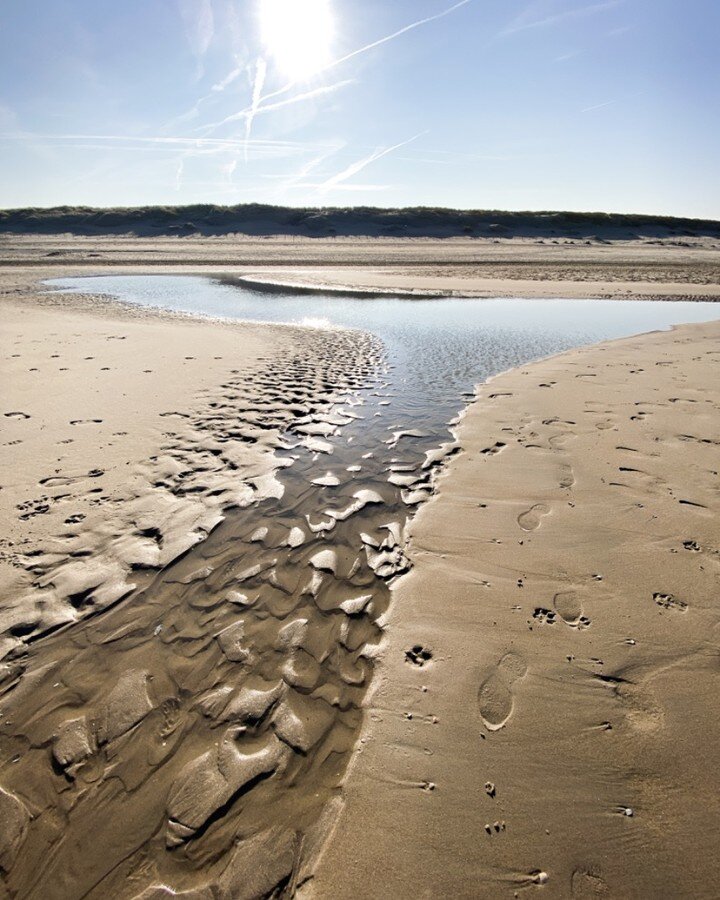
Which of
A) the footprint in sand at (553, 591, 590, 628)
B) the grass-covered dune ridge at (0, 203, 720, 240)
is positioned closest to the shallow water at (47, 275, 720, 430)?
the footprint in sand at (553, 591, 590, 628)

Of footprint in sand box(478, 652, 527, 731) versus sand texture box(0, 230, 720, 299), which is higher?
sand texture box(0, 230, 720, 299)

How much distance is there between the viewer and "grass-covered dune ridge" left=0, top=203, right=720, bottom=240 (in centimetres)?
4841

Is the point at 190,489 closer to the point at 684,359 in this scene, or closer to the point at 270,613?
the point at 270,613

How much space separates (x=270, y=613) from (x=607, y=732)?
89.1 inches

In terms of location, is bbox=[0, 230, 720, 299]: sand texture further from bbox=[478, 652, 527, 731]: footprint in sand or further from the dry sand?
bbox=[478, 652, 527, 731]: footprint in sand

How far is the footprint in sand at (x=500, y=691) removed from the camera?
2.61 meters

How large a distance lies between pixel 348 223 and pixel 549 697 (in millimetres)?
55513

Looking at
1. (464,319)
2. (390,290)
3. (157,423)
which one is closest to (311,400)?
(157,423)

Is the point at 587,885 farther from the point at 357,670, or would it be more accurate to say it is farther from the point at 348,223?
the point at 348,223

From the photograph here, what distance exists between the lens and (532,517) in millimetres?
4453

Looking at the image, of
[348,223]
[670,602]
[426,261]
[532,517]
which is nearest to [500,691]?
[670,602]

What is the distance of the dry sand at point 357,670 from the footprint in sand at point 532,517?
39 mm

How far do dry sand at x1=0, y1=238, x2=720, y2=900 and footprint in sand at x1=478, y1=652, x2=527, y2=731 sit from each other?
1cm

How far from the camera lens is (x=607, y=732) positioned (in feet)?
8.20
